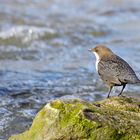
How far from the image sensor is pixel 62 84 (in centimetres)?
1070

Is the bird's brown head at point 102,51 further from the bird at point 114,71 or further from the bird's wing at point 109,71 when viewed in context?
the bird's wing at point 109,71

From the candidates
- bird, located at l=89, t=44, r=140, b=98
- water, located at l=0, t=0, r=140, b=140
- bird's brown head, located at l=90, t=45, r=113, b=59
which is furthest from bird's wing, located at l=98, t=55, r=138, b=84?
water, located at l=0, t=0, r=140, b=140

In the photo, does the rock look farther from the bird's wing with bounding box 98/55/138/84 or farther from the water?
the water

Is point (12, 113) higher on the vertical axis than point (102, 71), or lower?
lower

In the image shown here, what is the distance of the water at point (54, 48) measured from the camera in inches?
376

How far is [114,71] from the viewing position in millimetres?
7070

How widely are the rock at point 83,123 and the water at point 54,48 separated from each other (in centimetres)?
133

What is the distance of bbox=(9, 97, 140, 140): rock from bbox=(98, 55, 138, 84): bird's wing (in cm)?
86

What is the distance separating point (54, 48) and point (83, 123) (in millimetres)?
9037

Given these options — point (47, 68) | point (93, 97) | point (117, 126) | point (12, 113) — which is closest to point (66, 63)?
point (47, 68)

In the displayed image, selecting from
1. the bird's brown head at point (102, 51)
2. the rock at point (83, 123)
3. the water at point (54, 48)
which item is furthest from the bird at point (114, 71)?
the water at point (54, 48)

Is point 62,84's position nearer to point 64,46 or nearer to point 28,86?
point 28,86

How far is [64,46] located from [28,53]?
141 centimetres

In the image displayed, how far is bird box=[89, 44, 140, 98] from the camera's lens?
271 inches
